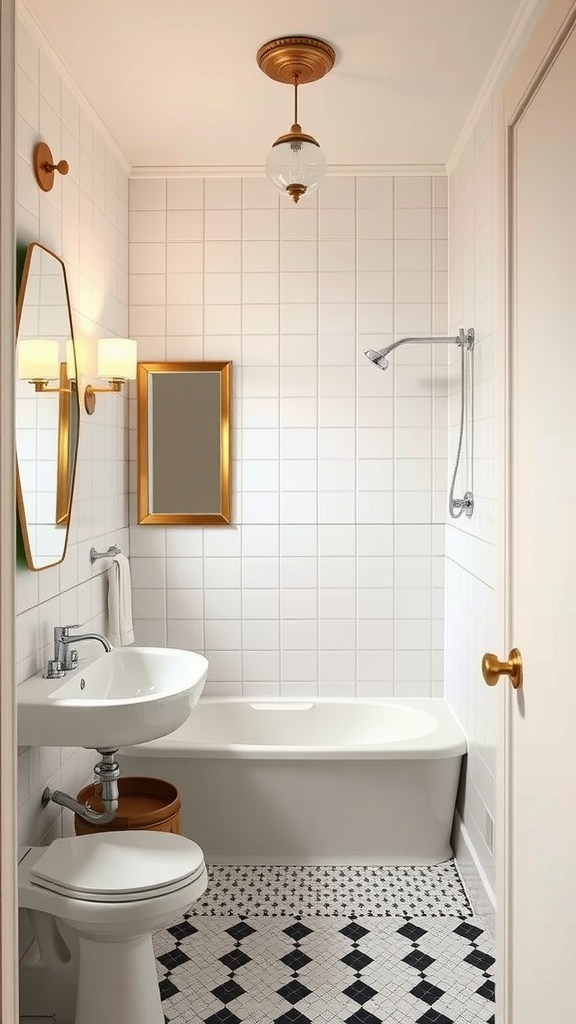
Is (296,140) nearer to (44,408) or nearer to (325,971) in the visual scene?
(44,408)

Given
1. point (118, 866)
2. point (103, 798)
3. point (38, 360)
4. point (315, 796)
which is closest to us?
point (118, 866)

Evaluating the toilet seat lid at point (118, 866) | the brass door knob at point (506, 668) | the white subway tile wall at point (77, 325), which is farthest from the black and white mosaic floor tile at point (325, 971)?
the brass door knob at point (506, 668)

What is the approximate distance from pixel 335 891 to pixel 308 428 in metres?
1.86

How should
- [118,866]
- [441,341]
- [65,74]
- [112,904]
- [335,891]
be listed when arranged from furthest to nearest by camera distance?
[441,341], [335,891], [65,74], [118,866], [112,904]

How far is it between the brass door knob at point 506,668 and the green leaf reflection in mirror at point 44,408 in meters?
1.37

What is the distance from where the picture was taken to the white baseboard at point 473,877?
2.79 metres

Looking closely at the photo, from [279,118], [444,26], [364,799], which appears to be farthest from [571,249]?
[364,799]

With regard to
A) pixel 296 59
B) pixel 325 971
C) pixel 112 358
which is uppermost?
pixel 296 59

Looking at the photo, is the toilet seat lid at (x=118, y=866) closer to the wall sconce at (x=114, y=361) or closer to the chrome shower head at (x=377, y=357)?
the wall sconce at (x=114, y=361)

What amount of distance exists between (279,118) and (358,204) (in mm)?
672

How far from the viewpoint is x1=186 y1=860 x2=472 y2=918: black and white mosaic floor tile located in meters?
3.00

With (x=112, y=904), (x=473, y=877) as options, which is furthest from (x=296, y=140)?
(x=473, y=877)

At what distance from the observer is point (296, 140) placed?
8.79 feet

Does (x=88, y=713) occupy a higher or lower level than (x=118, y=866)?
higher
